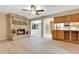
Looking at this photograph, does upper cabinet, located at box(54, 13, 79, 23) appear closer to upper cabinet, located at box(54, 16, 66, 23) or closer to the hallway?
upper cabinet, located at box(54, 16, 66, 23)

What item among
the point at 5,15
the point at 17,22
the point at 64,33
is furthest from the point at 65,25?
the point at 5,15

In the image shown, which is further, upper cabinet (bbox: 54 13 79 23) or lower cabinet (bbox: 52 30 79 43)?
lower cabinet (bbox: 52 30 79 43)

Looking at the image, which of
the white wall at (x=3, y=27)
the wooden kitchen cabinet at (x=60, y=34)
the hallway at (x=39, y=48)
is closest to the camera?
the hallway at (x=39, y=48)

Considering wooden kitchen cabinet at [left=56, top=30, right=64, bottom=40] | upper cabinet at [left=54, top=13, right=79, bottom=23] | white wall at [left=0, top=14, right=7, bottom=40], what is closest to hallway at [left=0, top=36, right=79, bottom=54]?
upper cabinet at [left=54, top=13, right=79, bottom=23]

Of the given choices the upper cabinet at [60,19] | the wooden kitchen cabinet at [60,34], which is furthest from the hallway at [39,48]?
the upper cabinet at [60,19]

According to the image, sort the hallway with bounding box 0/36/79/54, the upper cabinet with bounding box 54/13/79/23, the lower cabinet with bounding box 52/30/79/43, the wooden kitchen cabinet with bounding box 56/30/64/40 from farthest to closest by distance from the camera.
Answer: the wooden kitchen cabinet with bounding box 56/30/64/40, the lower cabinet with bounding box 52/30/79/43, the upper cabinet with bounding box 54/13/79/23, the hallway with bounding box 0/36/79/54

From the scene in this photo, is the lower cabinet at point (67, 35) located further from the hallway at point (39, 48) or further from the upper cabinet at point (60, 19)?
the hallway at point (39, 48)

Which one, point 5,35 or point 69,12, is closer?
point 69,12

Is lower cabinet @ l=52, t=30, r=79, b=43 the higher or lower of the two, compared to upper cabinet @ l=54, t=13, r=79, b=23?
lower

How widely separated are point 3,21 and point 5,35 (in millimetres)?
1254

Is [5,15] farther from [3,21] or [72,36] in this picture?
[72,36]
